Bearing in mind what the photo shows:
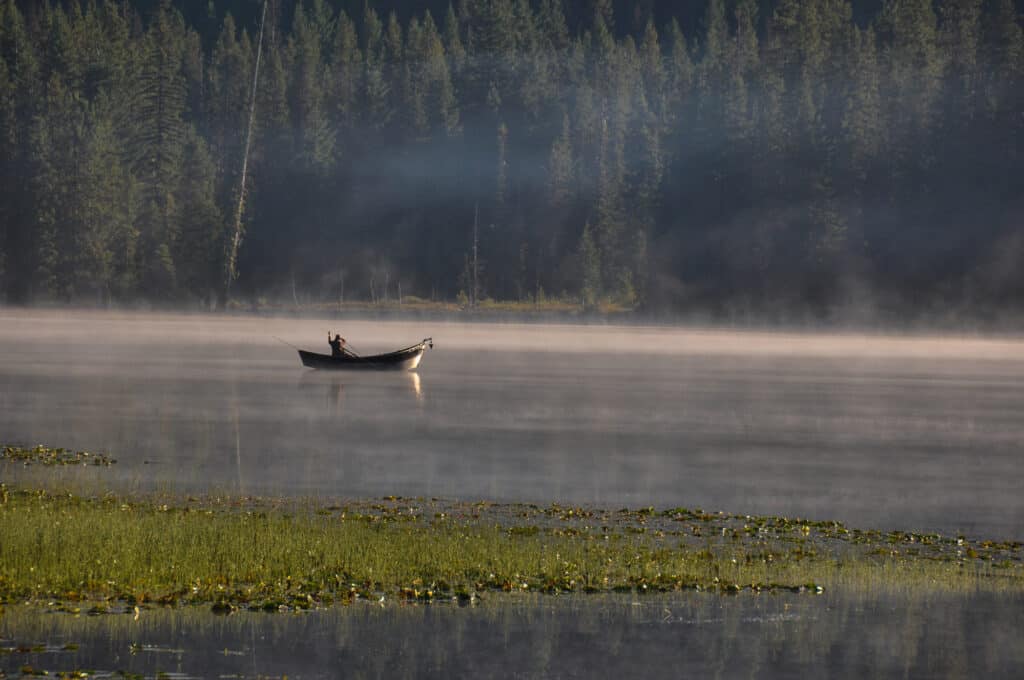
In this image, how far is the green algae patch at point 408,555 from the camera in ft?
63.2

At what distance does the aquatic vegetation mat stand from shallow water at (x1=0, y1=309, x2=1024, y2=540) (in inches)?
25.4

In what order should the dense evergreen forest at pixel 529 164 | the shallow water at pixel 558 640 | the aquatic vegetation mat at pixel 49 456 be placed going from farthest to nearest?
the dense evergreen forest at pixel 529 164
the aquatic vegetation mat at pixel 49 456
the shallow water at pixel 558 640

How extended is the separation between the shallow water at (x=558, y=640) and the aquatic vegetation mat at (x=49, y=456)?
1391 cm

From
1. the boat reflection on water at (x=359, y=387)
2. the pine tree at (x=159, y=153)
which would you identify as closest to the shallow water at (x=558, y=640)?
the boat reflection on water at (x=359, y=387)

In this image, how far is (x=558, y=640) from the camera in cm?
1730

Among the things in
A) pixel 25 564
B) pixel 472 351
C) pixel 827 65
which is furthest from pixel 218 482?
pixel 827 65

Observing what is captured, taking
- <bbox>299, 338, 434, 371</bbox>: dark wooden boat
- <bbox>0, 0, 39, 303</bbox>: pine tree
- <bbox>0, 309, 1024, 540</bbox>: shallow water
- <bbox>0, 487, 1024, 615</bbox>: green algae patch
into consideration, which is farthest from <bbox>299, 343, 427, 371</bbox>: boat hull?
<bbox>0, 0, 39, 303</bbox>: pine tree

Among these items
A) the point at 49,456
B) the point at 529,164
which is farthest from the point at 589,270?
the point at 49,456

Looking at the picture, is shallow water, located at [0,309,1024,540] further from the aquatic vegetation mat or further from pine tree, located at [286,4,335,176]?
pine tree, located at [286,4,335,176]

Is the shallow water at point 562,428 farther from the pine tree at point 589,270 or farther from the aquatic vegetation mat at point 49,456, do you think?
the pine tree at point 589,270

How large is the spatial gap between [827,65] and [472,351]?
65787 millimetres

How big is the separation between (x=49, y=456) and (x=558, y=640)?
1788 cm

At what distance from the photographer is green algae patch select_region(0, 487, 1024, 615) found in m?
19.2

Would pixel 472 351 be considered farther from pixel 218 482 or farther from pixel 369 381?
pixel 218 482
